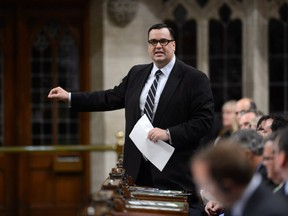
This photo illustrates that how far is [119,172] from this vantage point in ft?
13.8

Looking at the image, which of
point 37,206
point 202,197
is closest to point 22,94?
point 37,206

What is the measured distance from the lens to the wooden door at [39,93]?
8.98m

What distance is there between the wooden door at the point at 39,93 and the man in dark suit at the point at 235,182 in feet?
21.5

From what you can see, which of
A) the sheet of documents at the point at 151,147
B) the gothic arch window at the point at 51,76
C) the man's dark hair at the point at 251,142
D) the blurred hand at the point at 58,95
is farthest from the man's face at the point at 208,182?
the gothic arch window at the point at 51,76

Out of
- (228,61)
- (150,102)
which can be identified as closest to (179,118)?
(150,102)

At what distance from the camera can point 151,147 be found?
442 cm

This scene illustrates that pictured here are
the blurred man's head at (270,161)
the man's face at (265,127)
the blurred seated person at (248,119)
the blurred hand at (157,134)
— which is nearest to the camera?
the blurred man's head at (270,161)

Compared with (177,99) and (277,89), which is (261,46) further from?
(177,99)

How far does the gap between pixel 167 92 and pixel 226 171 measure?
2.07 m

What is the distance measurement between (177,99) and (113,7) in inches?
173

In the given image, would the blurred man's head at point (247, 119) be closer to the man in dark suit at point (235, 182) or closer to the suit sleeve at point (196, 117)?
the suit sleeve at point (196, 117)

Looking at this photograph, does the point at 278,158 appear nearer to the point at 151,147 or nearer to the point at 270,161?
the point at 270,161

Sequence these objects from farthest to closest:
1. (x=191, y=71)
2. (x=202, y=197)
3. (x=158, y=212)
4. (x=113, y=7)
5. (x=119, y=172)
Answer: (x=113, y=7) < (x=202, y=197) < (x=191, y=71) < (x=119, y=172) < (x=158, y=212)

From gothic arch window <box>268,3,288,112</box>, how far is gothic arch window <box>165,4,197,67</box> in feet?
2.78
